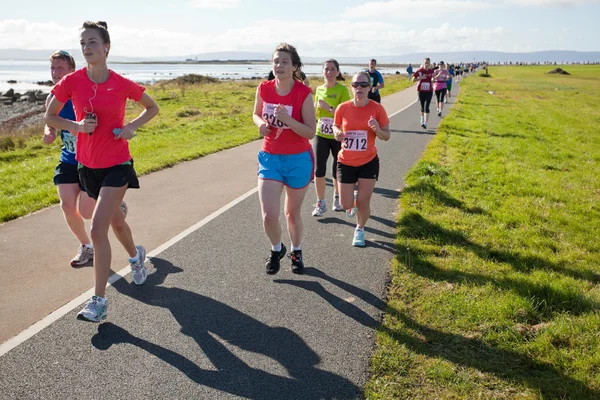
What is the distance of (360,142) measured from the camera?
18.7 ft

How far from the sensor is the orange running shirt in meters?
5.66

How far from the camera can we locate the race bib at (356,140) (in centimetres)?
569

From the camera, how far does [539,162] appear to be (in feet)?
37.5

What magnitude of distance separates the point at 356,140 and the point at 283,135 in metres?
1.34

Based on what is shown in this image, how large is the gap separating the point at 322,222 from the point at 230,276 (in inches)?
88.5

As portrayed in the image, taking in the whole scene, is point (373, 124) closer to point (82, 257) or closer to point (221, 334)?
point (221, 334)

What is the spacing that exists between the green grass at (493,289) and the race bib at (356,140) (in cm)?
124

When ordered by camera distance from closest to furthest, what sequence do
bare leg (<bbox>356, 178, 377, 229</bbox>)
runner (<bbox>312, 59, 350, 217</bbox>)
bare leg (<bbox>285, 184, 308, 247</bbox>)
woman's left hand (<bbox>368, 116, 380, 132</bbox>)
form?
bare leg (<bbox>285, 184, 308, 247</bbox>), woman's left hand (<bbox>368, 116, 380, 132</bbox>), bare leg (<bbox>356, 178, 377, 229</bbox>), runner (<bbox>312, 59, 350, 217</bbox>)

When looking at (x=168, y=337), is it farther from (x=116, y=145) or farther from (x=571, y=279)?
(x=571, y=279)

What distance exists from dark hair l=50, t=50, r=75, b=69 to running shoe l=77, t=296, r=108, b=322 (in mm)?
2460

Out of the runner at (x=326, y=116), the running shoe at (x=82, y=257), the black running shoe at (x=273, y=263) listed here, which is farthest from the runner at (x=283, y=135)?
the runner at (x=326, y=116)

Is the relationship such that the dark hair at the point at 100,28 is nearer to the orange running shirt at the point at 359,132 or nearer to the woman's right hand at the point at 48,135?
the woman's right hand at the point at 48,135

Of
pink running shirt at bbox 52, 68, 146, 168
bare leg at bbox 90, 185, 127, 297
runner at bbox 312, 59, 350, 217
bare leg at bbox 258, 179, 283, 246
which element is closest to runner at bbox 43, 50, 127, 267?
pink running shirt at bbox 52, 68, 146, 168

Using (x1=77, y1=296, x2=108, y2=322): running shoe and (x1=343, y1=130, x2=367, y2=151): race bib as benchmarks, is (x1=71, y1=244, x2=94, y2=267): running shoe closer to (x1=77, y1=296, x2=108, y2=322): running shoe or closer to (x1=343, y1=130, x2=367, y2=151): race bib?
(x1=77, y1=296, x2=108, y2=322): running shoe
